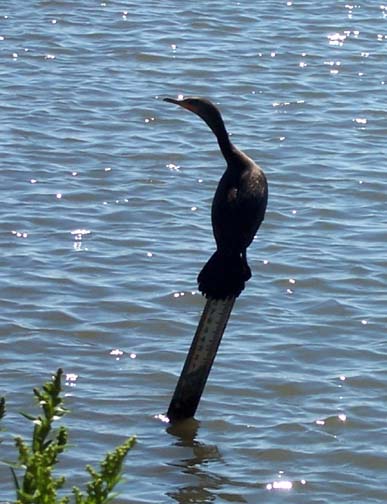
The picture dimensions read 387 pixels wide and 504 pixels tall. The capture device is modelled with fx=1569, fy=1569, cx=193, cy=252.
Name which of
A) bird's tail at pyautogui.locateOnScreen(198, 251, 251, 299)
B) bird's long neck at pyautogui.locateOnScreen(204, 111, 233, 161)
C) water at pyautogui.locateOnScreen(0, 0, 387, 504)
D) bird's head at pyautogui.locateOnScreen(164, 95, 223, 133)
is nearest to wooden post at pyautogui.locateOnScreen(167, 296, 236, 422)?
bird's tail at pyautogui.locateOnScreen(198, 251, 251, 299)

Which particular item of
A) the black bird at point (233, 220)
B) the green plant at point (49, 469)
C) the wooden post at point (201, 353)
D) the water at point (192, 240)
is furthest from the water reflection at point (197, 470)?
the green plant at point (49, 469)

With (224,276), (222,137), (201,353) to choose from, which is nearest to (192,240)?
(201,353)

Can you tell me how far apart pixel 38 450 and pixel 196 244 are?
5.73 metres

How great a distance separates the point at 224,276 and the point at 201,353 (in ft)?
1.47

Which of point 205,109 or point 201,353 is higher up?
point 205,109

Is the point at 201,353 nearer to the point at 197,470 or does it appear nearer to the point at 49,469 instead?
the point at 197,470

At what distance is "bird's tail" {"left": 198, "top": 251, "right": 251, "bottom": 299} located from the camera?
5.54 m

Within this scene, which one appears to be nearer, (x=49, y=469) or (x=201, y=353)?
(x=49, y=469)

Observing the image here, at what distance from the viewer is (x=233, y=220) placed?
545 cm

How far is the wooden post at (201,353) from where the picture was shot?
18.7 ft

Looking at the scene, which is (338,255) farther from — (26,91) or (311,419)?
(26,91)

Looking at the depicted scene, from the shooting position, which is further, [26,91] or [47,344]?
[26,91]

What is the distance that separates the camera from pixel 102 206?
9.41 meters

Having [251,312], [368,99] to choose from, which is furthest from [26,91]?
[251,312]
